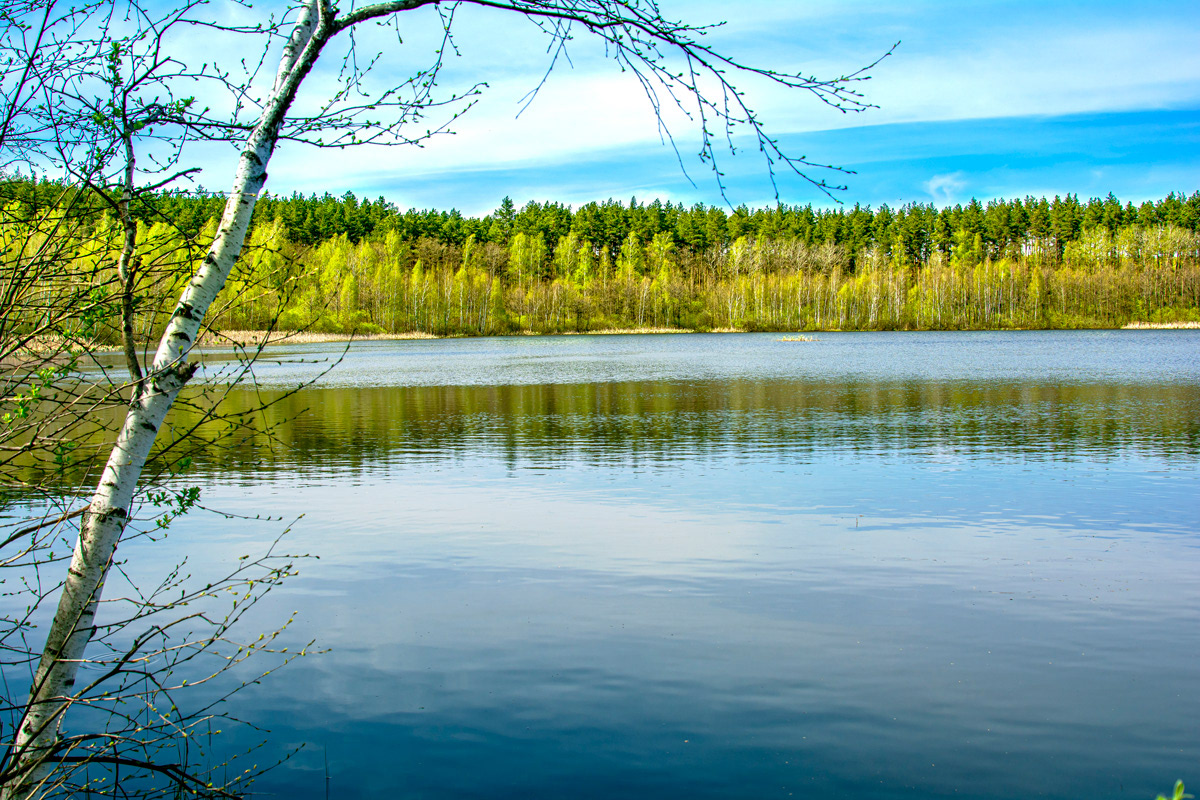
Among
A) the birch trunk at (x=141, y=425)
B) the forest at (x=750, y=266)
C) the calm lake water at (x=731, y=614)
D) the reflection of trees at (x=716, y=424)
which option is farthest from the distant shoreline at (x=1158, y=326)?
the birch trunk at (x=141, y=425)

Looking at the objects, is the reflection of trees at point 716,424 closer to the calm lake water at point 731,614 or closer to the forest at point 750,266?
the calm lake water at point 731,614

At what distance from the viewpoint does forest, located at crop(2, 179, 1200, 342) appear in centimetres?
13888

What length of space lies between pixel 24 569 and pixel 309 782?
745 cm

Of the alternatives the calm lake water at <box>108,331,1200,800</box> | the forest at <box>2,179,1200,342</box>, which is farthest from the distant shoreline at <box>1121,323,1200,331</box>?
the calm lake water at <box>108,331,1200,800</box>

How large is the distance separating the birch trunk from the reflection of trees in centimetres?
1157

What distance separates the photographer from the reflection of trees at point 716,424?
2156 centimetres

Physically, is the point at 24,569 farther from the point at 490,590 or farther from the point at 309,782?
the point at 309,782

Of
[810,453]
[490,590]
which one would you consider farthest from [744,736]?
[810,453]

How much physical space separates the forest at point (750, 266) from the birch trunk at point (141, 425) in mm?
109086

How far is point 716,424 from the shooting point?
27.3 metres

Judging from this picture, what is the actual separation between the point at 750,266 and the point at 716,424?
14149 centimetres

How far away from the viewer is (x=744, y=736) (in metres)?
6.86

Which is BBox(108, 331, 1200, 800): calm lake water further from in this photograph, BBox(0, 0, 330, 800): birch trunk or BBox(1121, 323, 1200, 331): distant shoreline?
BBox(1121, 323, 1200, 331): distant shoreline

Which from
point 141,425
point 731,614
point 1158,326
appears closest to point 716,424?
point 731,614
